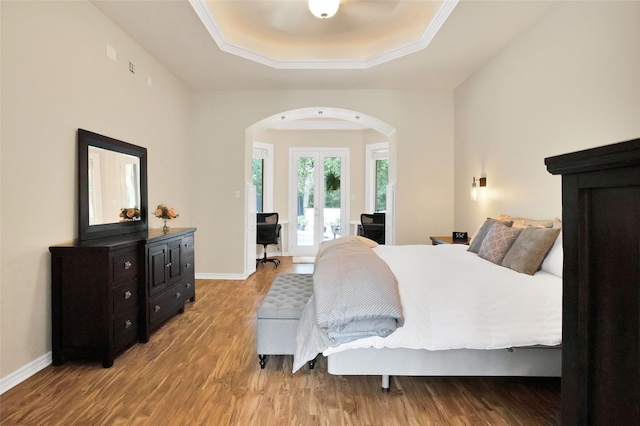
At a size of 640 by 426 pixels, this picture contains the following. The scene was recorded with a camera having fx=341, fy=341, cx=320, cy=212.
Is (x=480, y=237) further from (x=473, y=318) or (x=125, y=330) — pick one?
(x=125, y=330)

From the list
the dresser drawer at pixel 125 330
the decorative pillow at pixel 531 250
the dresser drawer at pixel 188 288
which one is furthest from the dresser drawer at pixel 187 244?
the decorative pillow at pixel 531 250

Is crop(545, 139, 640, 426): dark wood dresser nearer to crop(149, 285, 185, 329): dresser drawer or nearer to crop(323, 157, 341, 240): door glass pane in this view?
crop(149, 285, 185, 329): dresser drawer

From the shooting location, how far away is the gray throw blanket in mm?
1821

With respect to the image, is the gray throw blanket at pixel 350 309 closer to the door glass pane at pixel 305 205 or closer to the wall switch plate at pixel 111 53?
the wall switch plate at pixel 111 53

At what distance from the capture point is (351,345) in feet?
6.22

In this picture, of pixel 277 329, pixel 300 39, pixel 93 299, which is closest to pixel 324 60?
pixel 300 39

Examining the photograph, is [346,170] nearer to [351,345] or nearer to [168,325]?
[168,325]

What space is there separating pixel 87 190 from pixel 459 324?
2875 mm

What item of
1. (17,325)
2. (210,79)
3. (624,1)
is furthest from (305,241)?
(624,1)

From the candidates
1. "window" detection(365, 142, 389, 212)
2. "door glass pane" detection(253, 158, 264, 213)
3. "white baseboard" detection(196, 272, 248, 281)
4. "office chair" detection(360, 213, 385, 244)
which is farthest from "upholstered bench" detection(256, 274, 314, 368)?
"window" detection(365, 142, 389, 212)

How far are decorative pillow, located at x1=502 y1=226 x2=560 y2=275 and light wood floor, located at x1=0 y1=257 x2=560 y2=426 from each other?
735mm

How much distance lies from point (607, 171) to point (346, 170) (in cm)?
676

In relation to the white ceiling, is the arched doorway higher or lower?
lower

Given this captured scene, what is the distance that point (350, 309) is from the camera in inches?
71.8
